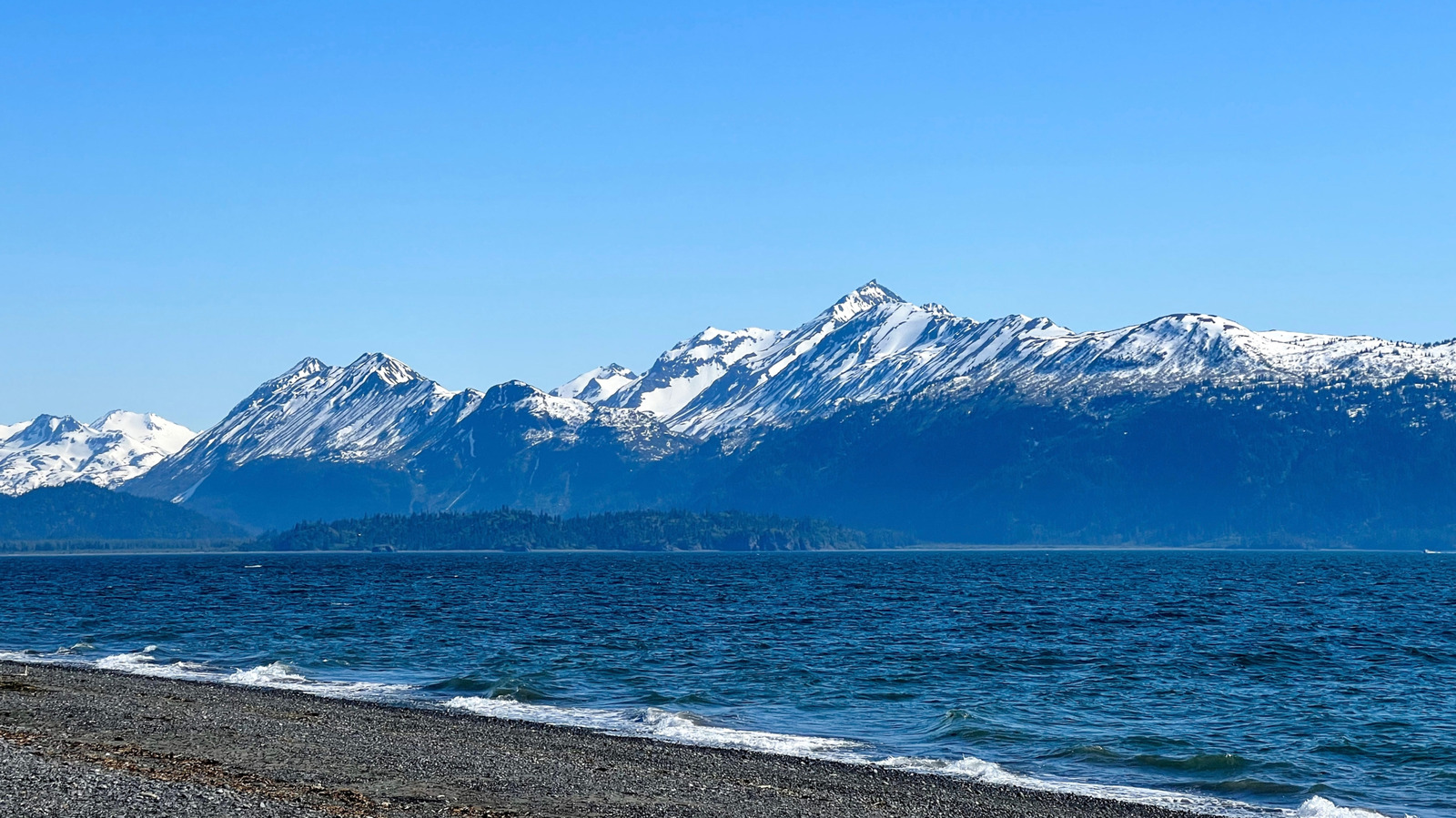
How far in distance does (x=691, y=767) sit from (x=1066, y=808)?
434 inches

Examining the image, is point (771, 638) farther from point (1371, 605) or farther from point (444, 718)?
point (1371, 605)

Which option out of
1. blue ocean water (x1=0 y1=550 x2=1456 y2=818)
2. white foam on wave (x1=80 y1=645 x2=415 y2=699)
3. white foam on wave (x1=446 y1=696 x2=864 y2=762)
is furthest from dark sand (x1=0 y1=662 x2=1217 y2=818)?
white foam on wave (x1=80 y1=645 x2=415 y2=699)

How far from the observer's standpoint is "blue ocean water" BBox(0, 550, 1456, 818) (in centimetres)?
4853

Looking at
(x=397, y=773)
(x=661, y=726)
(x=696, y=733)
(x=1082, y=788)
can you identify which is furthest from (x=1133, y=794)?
A: (x=397, y=773)

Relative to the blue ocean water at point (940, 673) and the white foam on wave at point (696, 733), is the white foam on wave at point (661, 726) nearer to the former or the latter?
the white foam on wave at point (696, 733)

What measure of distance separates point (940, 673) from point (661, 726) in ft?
79.9

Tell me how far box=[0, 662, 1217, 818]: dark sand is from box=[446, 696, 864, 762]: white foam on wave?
2.46 metres

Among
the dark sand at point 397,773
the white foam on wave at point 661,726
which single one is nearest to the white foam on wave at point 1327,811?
the dark sand at point 397,773

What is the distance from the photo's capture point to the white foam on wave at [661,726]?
50.2m

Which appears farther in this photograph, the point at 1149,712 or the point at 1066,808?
the point at 1149,712

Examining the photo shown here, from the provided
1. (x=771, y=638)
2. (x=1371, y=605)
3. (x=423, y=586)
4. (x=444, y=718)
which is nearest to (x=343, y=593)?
(x=423, y=586)

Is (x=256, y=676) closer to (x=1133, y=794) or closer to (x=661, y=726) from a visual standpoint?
(x=661, y=726)

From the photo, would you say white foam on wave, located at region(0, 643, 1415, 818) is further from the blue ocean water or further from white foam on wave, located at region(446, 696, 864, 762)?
the blue ocean water

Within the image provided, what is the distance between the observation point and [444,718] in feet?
178
